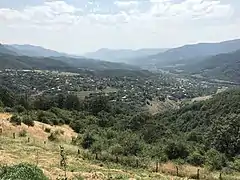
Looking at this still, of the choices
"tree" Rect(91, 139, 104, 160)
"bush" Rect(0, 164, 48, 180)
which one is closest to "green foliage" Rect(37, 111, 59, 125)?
"tree" Rect(91, 139, 104, 160)

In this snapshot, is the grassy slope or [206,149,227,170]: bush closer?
the grassy slope

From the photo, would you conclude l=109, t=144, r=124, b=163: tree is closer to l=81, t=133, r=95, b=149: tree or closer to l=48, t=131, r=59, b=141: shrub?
l=81, t=133, r=95, b=149: tree

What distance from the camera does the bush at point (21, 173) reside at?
17.3m

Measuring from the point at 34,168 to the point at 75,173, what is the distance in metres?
3.52

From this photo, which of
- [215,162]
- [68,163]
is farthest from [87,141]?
[215,162]

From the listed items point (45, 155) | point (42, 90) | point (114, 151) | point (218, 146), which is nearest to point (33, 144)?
point (45, 155)

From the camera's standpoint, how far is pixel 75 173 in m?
21.5

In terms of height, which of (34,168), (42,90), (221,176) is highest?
(34,168)

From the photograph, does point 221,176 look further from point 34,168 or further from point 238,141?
point 238,141

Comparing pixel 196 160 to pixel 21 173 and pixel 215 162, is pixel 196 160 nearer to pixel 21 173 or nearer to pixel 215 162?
pixel 215 162

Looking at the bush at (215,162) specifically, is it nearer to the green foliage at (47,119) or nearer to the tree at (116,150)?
the tree at (116,150)

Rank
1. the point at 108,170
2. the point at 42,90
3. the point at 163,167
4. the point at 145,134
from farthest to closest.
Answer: the point at 42,90
the point at 145,134
the point at 163,167
the point at 108,170

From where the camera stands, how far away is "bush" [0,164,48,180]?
56.6 feet

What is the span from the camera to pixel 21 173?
1750 cm
